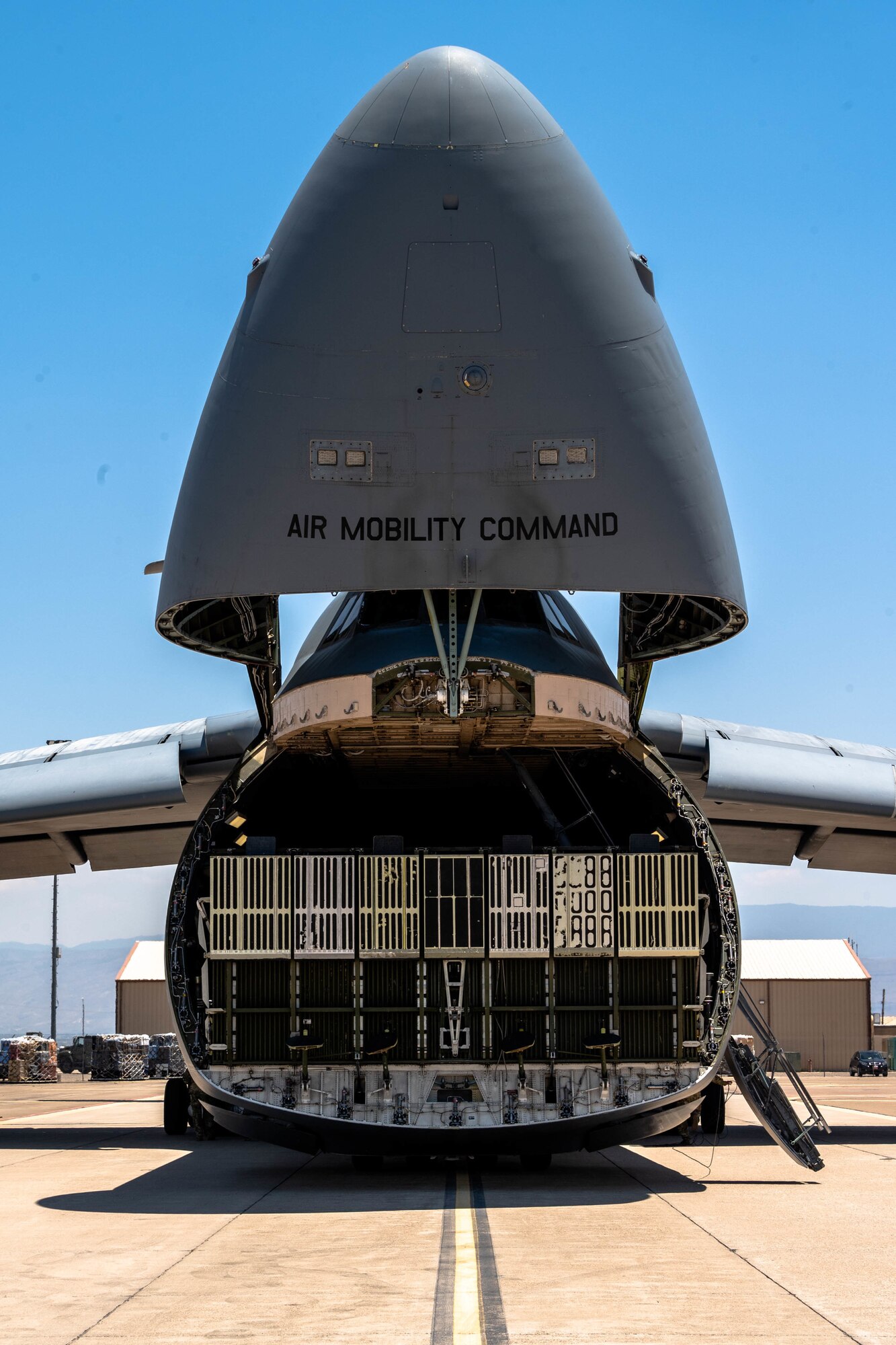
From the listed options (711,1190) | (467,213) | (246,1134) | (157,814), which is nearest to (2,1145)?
(157,814)

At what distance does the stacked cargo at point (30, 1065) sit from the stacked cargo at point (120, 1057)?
1.31 m

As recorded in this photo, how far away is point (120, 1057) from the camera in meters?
44.7

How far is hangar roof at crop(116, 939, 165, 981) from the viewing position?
161 ft

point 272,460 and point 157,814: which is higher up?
point 272,460

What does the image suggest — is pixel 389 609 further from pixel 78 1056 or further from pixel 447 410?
pixel 78 1056

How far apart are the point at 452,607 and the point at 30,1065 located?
35.8 m

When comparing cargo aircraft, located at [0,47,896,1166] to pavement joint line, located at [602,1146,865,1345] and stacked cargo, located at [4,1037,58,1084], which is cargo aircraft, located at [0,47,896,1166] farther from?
stacked cargo, located at [4,1037,58,1084]

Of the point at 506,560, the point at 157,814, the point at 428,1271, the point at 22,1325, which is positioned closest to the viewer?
the point at 22,1325

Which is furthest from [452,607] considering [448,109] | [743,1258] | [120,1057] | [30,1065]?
[30,1065]

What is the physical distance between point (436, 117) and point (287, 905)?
7193mm

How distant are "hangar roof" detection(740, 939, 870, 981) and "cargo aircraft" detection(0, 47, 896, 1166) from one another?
39.2 metres

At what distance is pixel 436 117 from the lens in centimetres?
1405

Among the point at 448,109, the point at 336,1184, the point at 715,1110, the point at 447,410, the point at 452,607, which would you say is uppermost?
the point at 448,109

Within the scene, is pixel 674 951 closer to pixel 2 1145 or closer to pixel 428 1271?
pixel 428 1271
